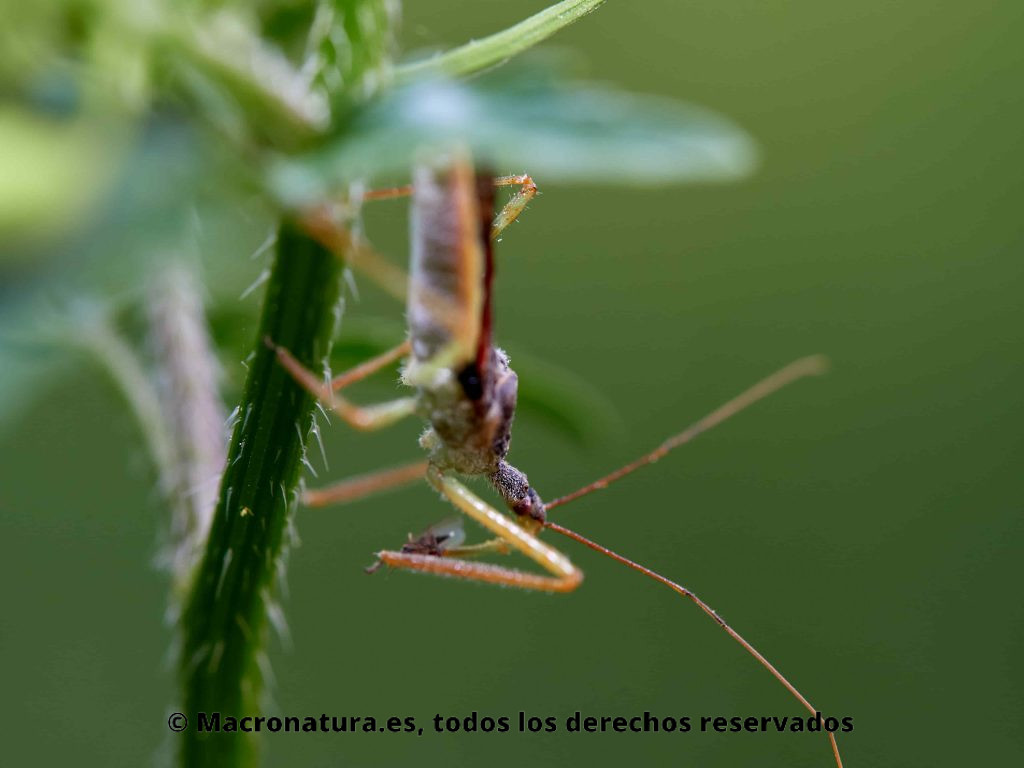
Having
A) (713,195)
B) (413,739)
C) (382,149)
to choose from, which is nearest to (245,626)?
(382,149)

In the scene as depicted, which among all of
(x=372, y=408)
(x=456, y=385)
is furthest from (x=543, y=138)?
(x=372, y=408)

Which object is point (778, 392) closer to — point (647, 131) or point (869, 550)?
point (869, 550)

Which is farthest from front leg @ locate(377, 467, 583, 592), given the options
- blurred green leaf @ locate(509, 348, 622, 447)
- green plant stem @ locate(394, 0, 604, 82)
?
green plant stem @ locate(394, 0, 604, 82)

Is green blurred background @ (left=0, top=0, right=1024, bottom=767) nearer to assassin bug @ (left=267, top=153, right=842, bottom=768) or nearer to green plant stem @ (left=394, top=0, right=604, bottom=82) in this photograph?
assassin bug @ (left=267, top=153, right=842, bottom=768)

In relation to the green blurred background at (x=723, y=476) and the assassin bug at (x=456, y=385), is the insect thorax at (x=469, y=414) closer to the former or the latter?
the assassin bug at (x=456, y=385)

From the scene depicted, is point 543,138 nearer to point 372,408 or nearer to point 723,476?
point 372,408

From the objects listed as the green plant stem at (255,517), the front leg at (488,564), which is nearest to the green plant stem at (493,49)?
the green plant stem at (255,517)
